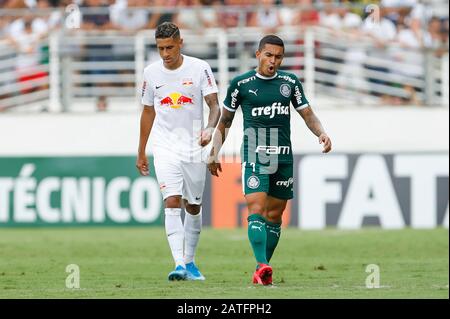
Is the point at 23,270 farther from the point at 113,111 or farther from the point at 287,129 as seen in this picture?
the point at 113,111

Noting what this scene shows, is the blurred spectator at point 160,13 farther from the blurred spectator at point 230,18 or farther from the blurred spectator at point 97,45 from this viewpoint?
the blurred spectator at point 230,18

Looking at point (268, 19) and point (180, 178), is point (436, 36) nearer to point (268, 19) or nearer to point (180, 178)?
point (268, 19)

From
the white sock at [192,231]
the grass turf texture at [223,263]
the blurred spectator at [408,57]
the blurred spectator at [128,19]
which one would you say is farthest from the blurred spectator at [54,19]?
the white sock at [192,231]

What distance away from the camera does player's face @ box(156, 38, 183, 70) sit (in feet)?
40.8

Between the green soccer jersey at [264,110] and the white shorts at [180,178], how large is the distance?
2.42ft

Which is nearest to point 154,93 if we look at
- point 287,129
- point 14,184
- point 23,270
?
point 287,129

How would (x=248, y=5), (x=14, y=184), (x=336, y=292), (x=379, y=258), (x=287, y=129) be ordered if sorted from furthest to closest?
(x=248, y=5) → (x=14, y=184) → (x=379, y=258) → (x=287, y=129) → (x=336, y=292)

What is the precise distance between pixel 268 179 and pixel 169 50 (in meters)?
1.63

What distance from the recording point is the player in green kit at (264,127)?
12031 mm

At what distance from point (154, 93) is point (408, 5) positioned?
35.2 feet

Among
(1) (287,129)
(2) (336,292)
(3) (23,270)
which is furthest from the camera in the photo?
(3) (23,270)

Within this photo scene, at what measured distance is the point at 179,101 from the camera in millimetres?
12656

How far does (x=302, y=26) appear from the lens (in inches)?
901

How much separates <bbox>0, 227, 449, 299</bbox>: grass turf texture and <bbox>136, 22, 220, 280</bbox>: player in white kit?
76cm
